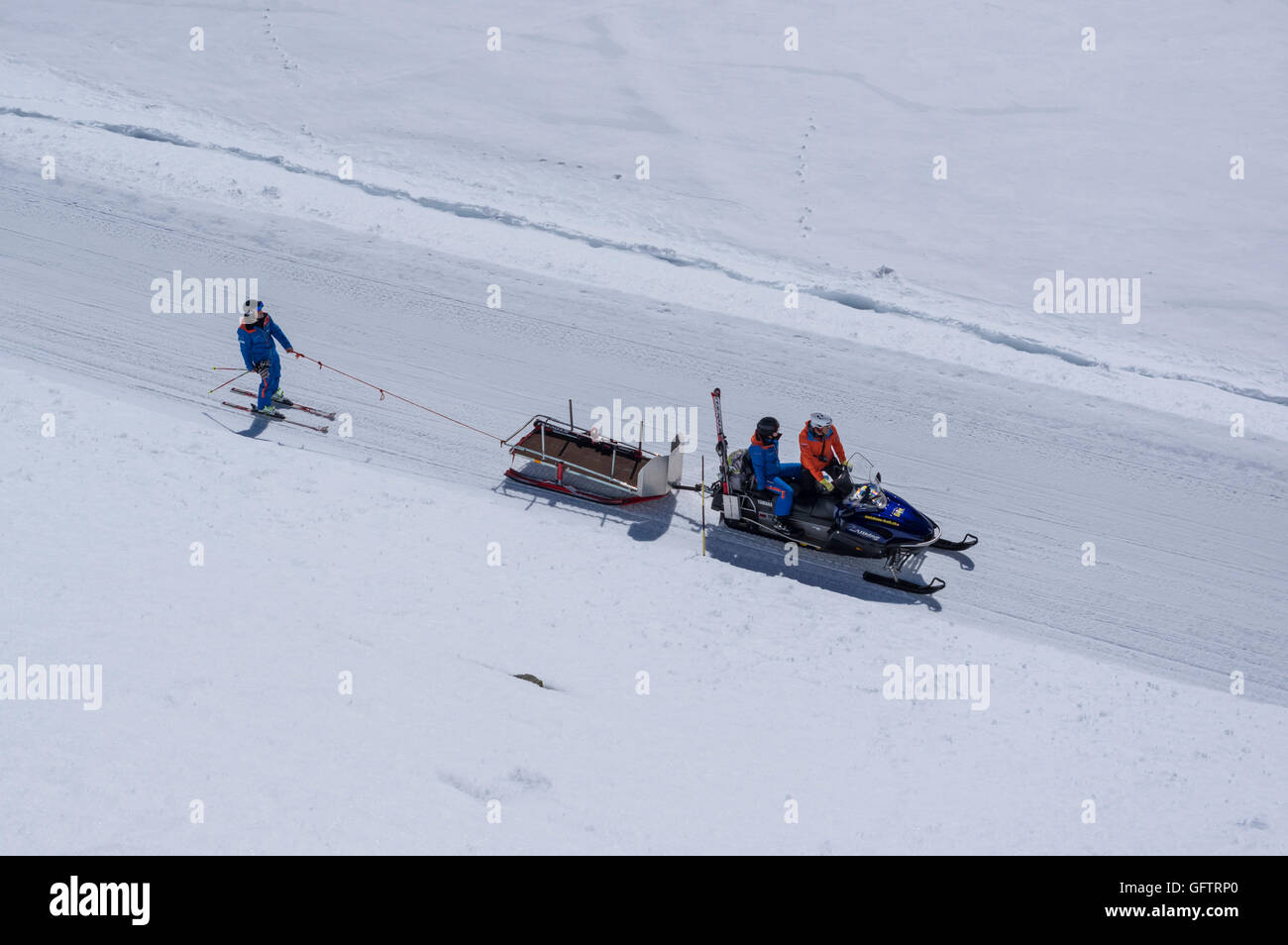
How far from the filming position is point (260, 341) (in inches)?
462

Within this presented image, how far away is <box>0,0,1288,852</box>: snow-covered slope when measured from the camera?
8273 mm

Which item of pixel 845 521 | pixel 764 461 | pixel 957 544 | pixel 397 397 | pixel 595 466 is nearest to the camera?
pixel 845 521

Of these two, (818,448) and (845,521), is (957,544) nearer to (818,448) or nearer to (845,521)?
(845,521)

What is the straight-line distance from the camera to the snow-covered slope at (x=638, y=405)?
8.27 meters

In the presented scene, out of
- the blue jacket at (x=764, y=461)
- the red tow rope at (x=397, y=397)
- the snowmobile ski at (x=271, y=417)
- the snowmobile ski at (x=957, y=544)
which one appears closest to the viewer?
the blue jacket at (x=764, y=461)

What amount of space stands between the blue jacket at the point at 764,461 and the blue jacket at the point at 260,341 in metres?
6.06

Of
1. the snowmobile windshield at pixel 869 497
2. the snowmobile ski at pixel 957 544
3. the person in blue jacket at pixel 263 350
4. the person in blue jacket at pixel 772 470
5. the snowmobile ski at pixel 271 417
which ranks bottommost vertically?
the snowmobile ski at pixel 957 544

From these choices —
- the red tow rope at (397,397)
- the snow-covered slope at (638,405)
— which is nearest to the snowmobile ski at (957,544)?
the snow-covered slope at (638,405)

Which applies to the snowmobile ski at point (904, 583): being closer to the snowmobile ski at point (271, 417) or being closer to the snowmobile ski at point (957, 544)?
the snowmobile ski at point (957, 544)

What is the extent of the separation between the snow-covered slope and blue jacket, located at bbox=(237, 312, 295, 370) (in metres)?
0.94

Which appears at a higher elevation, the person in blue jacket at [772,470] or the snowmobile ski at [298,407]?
the snowmobile ski at [298,407]

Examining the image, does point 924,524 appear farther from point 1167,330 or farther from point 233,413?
point 233,413

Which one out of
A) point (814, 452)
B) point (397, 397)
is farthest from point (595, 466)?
point (397, 397)

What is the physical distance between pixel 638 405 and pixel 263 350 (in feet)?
16.2
